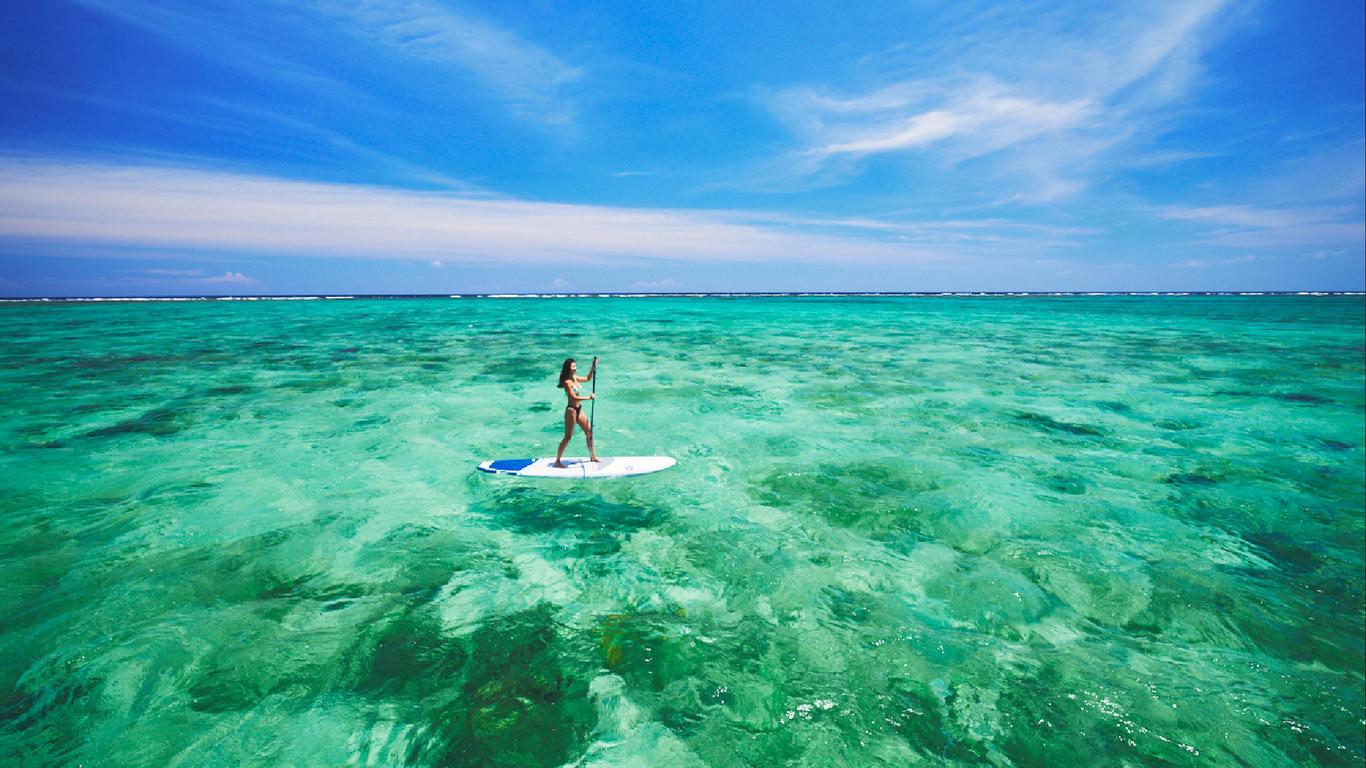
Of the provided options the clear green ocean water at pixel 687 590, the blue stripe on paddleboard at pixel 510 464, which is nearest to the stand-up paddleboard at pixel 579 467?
the blue stripe on paddleboard at pixel 510 464

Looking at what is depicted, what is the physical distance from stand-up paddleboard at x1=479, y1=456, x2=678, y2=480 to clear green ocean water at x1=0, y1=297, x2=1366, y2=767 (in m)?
0.31

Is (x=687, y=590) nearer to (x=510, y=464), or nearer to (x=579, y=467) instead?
(x=579, y=467)

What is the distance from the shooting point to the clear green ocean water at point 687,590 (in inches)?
197

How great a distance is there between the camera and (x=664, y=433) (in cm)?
1473

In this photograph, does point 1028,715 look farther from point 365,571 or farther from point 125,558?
point 125,558

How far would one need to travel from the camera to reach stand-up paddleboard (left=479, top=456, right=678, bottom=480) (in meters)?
10.9

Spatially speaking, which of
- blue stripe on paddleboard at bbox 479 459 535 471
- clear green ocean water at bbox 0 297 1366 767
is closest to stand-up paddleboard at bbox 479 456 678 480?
blue stripe on paddleboard at bbox 479 459 535 471

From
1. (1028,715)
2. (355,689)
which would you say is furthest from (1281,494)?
(355,689)

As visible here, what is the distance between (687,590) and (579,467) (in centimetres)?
455

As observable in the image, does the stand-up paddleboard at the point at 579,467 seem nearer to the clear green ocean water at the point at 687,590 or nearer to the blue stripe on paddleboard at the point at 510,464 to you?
the blue stripe on paddleboard at the point at 510,464

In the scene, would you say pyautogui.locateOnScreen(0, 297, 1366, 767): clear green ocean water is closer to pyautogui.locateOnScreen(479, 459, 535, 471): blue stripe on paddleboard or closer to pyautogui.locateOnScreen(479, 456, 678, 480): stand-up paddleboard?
pyautogui.locateOnScreen(479, 456, 678, 480): stand-up paddleboard

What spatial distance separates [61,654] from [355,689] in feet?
11.7

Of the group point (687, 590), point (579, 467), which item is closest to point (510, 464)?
point (579, 467)

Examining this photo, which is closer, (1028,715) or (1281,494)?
(1028,715)
